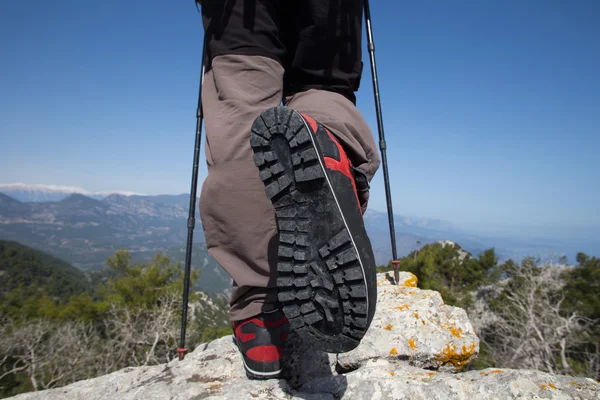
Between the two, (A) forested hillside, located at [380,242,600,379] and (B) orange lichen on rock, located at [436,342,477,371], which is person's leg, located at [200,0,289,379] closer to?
(B) orange lichen on rock, located at [436,342,477,371]

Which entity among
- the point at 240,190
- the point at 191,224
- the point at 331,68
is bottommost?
the point at 191,224

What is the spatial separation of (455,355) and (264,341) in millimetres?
1051

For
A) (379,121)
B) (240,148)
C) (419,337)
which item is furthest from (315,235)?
(379,121)

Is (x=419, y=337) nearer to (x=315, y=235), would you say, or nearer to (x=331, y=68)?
(x=315, y=235)

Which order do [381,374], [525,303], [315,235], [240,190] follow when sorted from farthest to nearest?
[525,303] < [381,374] < [240,190] < [315,235]

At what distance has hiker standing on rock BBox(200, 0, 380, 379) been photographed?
1.00m

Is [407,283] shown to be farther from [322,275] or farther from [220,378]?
[322,275]

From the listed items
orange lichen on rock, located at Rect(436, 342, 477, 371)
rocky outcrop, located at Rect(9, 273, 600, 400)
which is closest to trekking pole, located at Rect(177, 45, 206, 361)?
rocky outcrop, located at Rect(9, 273, 600, 400)

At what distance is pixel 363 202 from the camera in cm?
141

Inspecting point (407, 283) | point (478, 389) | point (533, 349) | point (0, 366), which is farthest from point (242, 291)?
point (0, 366)

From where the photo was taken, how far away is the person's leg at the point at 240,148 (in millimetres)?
1240

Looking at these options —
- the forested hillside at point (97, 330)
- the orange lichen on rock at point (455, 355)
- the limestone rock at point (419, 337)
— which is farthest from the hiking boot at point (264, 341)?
the forested hillside at point (97, 330)

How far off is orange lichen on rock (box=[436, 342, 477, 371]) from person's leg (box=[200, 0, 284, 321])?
0.99 m

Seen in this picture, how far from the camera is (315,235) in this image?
1.01 m
